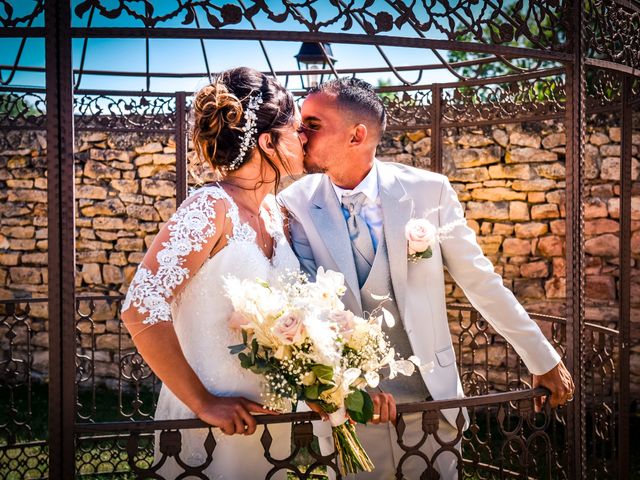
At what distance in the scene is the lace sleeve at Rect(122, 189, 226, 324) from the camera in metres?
2.29

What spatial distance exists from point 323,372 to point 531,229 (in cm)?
501

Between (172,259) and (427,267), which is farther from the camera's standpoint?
(427,267)

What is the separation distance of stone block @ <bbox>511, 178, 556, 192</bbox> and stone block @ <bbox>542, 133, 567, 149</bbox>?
13.8 inches

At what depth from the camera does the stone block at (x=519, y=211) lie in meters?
6.68

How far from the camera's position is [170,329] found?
230 centimetres

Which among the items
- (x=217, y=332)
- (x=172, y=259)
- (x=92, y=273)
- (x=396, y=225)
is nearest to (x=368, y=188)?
(x=396, y=225)

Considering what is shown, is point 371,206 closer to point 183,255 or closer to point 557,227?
point 183,255

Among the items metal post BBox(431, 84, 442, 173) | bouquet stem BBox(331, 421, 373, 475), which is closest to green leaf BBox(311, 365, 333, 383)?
bouquet stem BBox(331, 421, 373, 475)

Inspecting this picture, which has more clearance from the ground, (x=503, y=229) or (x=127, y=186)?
(x=127, y=186)

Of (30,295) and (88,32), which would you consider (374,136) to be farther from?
(30,295)

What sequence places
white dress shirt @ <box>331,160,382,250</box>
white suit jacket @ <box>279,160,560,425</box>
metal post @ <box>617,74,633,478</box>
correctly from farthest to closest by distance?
metal post @ <box>617,74,633,478</box> < white dress shirt @ <box>331,160,382,250</box> < white suit jacket @ <box>279,160,560,425</box>

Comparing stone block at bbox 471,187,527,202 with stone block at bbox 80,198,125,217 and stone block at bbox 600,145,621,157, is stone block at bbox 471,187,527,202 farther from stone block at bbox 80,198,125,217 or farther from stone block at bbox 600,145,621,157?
stone block at bbox 80,198,125,217


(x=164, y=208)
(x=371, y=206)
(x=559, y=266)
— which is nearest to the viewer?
(x=371, y=206)

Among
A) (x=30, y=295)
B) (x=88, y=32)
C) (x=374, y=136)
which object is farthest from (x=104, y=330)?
(x=88, y=32)
